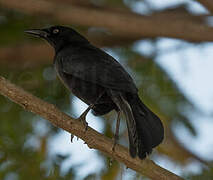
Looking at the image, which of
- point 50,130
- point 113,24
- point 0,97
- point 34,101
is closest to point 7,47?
point 0,97

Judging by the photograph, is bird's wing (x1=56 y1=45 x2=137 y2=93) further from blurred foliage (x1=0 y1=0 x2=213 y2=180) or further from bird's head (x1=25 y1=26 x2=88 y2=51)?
blurred foliage (x1=0 y1=0 x2=213 y2=180)

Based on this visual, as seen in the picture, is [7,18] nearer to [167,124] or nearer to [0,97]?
[0,97]

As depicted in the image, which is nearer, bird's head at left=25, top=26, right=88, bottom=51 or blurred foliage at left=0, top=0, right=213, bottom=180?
blurred foliage at left=0, top=0, right=213, bottom=180

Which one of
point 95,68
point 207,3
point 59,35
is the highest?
point 207,3

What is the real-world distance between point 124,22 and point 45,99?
1598mm

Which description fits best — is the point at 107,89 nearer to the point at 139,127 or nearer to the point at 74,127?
the point at 139,127

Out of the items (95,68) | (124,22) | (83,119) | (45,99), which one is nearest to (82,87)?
(95,68)

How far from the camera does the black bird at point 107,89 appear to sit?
5379 mm

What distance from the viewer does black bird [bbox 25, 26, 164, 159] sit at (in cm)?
538

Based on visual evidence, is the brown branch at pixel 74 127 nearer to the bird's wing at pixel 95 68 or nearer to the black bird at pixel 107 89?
the black bird at pixel 107 89

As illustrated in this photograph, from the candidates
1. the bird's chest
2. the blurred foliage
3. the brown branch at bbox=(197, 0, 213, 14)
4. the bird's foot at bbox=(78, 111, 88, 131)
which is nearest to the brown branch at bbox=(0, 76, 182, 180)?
the bird's foot at bbox=(78, 111, 88, 131)

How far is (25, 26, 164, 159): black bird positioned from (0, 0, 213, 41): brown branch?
1.34 ft

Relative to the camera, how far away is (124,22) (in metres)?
6.87

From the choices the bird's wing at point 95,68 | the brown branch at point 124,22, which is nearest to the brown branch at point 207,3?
the brown branch at point 124,22
